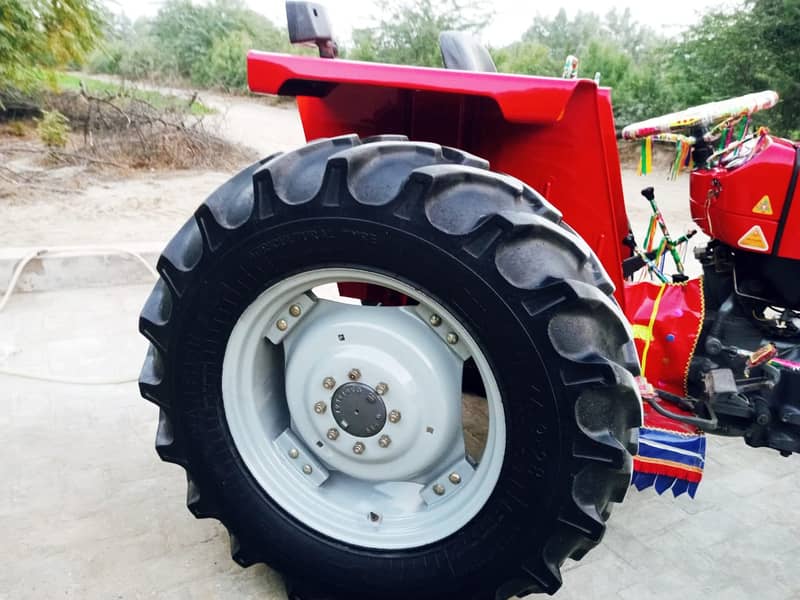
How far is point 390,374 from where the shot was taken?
1.51 meters

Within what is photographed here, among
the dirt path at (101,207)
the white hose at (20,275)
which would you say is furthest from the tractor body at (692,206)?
the dirt path at (101,207)

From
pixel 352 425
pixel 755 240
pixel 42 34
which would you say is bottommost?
pixel 352 425

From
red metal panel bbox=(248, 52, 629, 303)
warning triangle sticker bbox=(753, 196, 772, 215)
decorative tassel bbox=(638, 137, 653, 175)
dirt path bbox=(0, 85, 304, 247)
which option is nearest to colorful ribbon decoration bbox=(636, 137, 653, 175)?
decorative tassel bbox=(638, 137, 653, 175)

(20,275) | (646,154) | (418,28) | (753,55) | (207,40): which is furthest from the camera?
(207,40)

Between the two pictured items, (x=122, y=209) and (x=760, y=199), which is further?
(x=122, y=209)

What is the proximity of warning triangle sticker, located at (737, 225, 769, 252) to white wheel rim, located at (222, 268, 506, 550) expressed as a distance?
0.88 metres

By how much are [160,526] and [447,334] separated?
103 centimetres

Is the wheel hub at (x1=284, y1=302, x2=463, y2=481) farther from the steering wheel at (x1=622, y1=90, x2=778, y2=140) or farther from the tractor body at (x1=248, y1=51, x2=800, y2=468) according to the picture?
A: the steering wheel at (x1=622, y1=90, x2=778, y2=140)

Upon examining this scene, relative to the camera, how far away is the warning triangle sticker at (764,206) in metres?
1.73

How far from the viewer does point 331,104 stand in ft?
6.10

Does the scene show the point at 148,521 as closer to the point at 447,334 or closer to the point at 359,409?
the point at 359,409

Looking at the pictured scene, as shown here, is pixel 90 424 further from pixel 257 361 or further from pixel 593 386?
pixel 593 386

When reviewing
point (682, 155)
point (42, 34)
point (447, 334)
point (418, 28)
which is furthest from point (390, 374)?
point (418, 28)

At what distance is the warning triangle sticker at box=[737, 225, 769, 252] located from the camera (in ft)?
5.75
